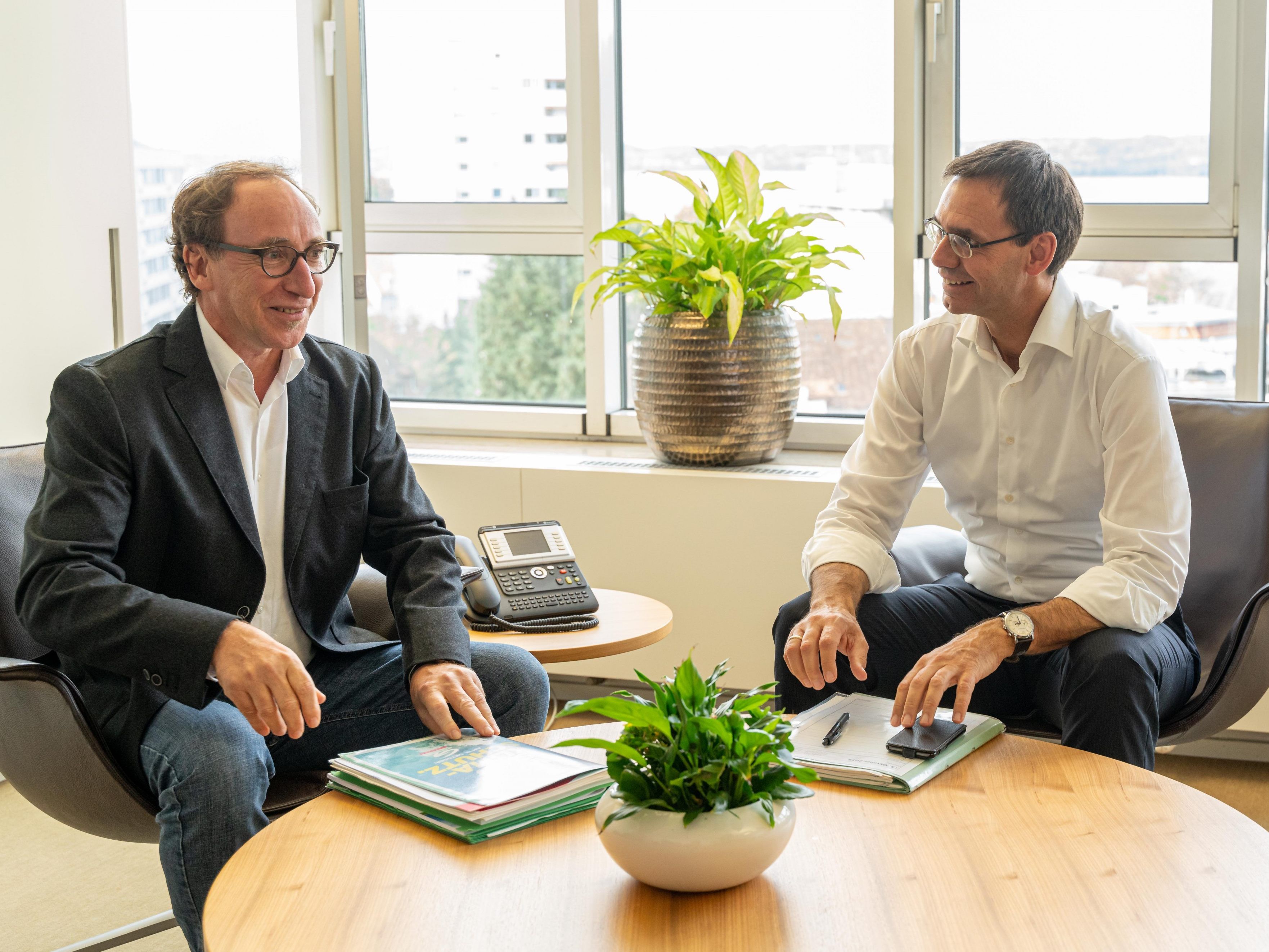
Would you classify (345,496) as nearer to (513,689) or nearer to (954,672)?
(513,689)

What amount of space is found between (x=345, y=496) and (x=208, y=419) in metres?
0.26

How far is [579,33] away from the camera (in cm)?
359

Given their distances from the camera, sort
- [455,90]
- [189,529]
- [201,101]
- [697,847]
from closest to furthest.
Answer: [697,847]
[189,529]
[201,101]
[455,90]

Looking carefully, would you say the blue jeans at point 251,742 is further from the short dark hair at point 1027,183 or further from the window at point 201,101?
the window at point 201,101

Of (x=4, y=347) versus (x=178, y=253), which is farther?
(x=4, y=347)

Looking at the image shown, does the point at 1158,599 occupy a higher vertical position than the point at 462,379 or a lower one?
lower

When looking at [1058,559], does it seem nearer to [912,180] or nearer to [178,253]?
[912,180]

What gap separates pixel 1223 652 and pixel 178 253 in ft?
5.87

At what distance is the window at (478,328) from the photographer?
382 cm

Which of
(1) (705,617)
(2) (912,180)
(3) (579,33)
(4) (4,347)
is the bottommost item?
(1) (705,617)

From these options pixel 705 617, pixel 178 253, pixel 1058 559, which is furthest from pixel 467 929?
pixel 705 617

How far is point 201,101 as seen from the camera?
11.9 ft

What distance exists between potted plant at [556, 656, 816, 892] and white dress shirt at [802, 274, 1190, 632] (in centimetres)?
92

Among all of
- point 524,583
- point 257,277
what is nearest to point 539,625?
point 524,583
